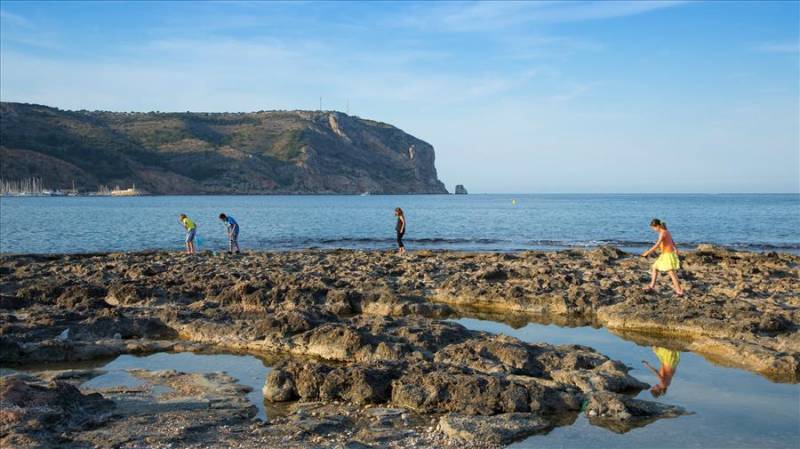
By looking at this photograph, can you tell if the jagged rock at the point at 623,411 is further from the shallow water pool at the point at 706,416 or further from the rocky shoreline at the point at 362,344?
the shallow water pool at the point at 706,416

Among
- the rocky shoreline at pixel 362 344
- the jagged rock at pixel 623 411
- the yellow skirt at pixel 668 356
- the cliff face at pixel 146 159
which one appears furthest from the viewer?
the cliff face at pixel 146 159

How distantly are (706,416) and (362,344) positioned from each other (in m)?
5.01

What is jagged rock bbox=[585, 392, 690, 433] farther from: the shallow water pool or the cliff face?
the cliff face

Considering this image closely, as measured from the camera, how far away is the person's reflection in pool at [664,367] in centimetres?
950

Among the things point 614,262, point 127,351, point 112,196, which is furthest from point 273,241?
point 112,196

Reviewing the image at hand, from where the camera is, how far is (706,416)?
8.25m

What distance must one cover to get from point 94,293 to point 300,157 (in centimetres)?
17588

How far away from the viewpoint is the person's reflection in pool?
9.50 m

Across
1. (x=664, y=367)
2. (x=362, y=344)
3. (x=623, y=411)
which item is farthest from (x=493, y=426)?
(x=664, y=367)

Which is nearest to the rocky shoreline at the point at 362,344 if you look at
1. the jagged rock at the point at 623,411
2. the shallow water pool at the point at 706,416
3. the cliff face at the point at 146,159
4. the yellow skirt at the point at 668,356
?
the jagged rock at the point at 623,411

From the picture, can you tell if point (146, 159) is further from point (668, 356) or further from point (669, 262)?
point (668, 356)

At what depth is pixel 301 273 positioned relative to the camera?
2044cm

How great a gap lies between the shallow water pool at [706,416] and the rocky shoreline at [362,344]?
0.92 feet

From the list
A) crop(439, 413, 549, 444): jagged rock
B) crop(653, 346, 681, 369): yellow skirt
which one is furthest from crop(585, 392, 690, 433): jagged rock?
crop(653, 346, 681, 369): yellow skirt
